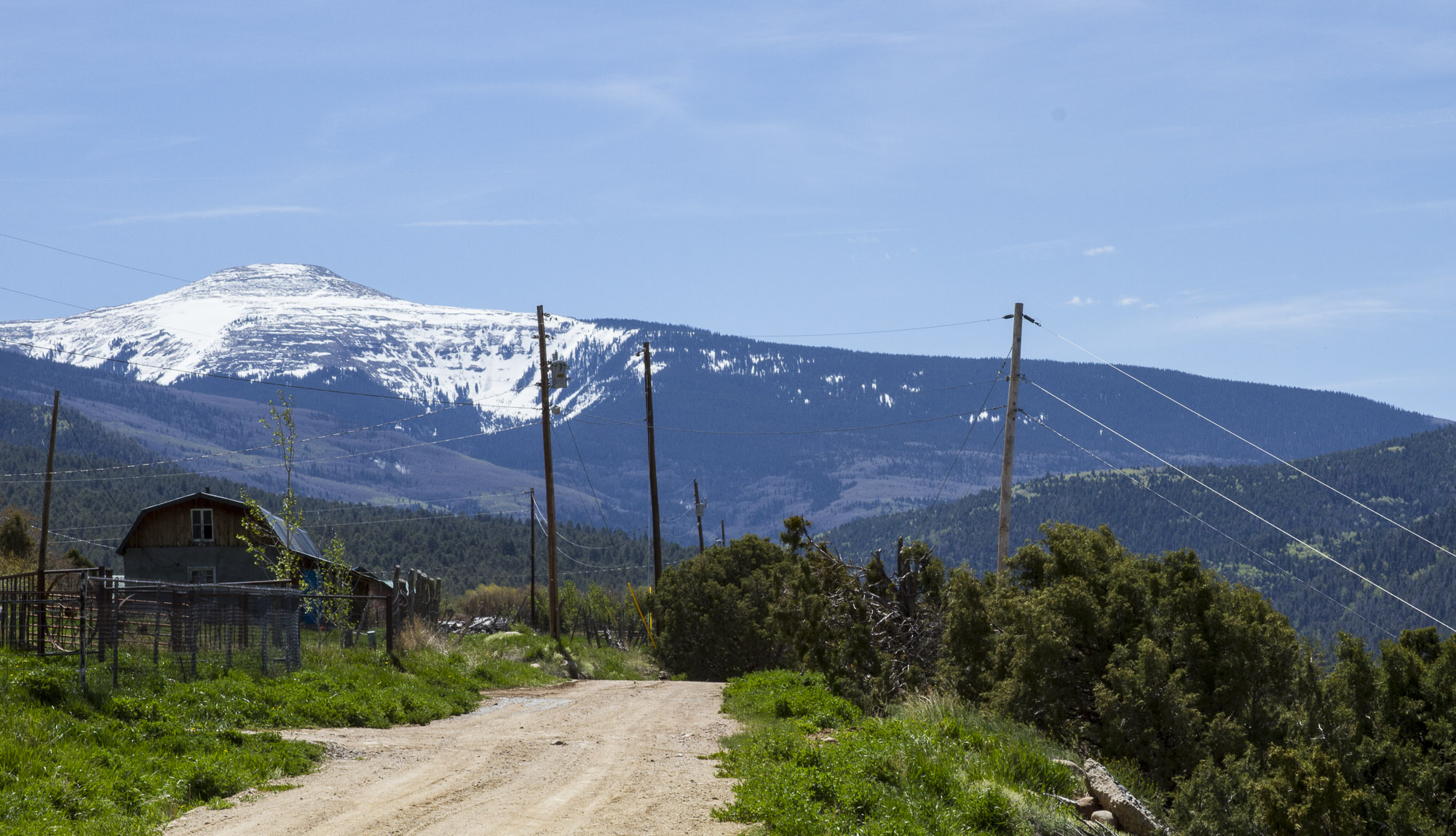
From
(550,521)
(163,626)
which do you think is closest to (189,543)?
(550,521)

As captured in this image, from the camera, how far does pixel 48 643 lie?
20.6m

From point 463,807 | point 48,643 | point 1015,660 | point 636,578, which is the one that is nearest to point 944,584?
point 1015,660

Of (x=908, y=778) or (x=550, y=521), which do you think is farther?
(x=550, y=521)

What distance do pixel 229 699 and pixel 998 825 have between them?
11.1 metres

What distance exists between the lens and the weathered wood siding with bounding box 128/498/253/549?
56375 millimetres

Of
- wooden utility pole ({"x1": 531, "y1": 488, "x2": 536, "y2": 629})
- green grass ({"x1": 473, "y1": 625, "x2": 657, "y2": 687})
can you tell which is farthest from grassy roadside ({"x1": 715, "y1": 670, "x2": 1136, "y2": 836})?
wooden utility pole ({"x1": 531, "y1": 488, "x2": 536, "y2": 629})

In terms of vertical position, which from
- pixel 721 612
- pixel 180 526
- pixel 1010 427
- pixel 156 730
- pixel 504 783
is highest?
pixel 1010 427

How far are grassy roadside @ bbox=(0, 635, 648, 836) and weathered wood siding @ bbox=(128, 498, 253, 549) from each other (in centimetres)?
3580

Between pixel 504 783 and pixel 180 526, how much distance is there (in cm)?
4840

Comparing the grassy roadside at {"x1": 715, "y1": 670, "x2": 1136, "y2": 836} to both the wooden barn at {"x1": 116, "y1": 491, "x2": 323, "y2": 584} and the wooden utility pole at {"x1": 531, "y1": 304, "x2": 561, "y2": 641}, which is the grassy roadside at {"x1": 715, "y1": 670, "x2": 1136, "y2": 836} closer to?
the wooden utility pole at {"x1": 531, "y1": 304, "x2": 561, "y2": 641}

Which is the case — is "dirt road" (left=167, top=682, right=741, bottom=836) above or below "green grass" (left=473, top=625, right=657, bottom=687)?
above

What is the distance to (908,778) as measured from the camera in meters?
12.9

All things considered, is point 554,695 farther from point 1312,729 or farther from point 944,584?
point 1312,729

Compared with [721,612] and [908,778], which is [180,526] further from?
[908,778]
